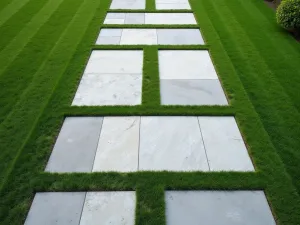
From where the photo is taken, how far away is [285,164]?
3.99 m

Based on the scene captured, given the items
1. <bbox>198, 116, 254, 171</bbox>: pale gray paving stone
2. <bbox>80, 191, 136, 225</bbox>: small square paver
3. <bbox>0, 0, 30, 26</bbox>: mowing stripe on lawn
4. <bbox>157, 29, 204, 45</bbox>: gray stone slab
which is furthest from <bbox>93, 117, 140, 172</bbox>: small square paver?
<bbox>0, 0, 30, 26</bbox>: mowing stripe on lawn

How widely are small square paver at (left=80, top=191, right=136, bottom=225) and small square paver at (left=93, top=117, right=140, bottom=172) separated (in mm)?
421

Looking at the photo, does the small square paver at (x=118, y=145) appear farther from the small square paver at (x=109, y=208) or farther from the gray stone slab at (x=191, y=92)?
the gray stone slab at (x=191, y=92)

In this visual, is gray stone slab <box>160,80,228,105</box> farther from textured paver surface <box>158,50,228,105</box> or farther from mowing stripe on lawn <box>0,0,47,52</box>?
mowing stripe on lawn <box>0,0,47,52</box>

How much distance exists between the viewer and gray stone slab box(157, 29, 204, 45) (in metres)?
7.22

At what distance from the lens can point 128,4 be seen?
9.71 m

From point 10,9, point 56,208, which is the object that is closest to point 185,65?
point 56,208

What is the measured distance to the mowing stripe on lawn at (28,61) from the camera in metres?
5.28

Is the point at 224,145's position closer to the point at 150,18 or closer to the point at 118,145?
the point at 118,145

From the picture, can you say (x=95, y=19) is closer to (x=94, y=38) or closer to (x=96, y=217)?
(x=94, y=38)

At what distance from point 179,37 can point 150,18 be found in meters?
1.65

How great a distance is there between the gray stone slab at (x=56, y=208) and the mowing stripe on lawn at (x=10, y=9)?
22.0 feet

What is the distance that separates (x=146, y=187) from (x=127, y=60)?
12.0 ft

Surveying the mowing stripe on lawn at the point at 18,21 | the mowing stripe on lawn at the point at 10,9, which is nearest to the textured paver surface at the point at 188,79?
the mowing stripe on lawn at the point at 18,21
